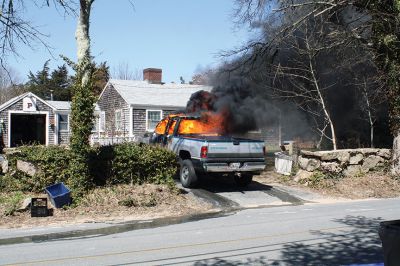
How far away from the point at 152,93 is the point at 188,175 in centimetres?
1908

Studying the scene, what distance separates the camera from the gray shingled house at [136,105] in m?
29.5

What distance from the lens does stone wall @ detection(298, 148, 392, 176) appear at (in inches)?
634

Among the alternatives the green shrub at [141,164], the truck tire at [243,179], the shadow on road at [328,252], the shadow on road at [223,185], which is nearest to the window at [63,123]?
the shadow on road at [223,185]

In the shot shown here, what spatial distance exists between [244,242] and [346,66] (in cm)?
1262

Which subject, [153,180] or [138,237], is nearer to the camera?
[138,237]

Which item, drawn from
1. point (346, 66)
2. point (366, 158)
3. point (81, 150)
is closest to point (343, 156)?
point (366, 158)

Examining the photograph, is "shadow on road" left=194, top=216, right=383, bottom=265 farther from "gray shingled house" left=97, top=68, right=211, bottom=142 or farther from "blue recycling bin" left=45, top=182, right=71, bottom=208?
"gray shingled house" left=97, top=68, right=211, bottom=142

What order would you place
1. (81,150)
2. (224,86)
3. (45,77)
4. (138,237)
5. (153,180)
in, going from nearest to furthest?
(138,237), (81,150), (153,180), (224,86), (45,77)

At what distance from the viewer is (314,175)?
51.7 ft

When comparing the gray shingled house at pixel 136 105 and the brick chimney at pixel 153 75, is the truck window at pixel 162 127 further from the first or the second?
the brick chimney at pixel 153 75

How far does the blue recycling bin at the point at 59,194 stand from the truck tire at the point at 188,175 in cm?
342

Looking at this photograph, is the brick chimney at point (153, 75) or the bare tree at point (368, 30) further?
the brick chimney at point (153, 75)

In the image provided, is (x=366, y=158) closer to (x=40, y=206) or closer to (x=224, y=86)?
(x=224, y=86)

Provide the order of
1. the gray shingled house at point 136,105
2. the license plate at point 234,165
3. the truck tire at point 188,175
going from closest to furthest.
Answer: the license plate at point 234,165 → the truck tire at point 188,175 → the gray shingled house at point 136,105
